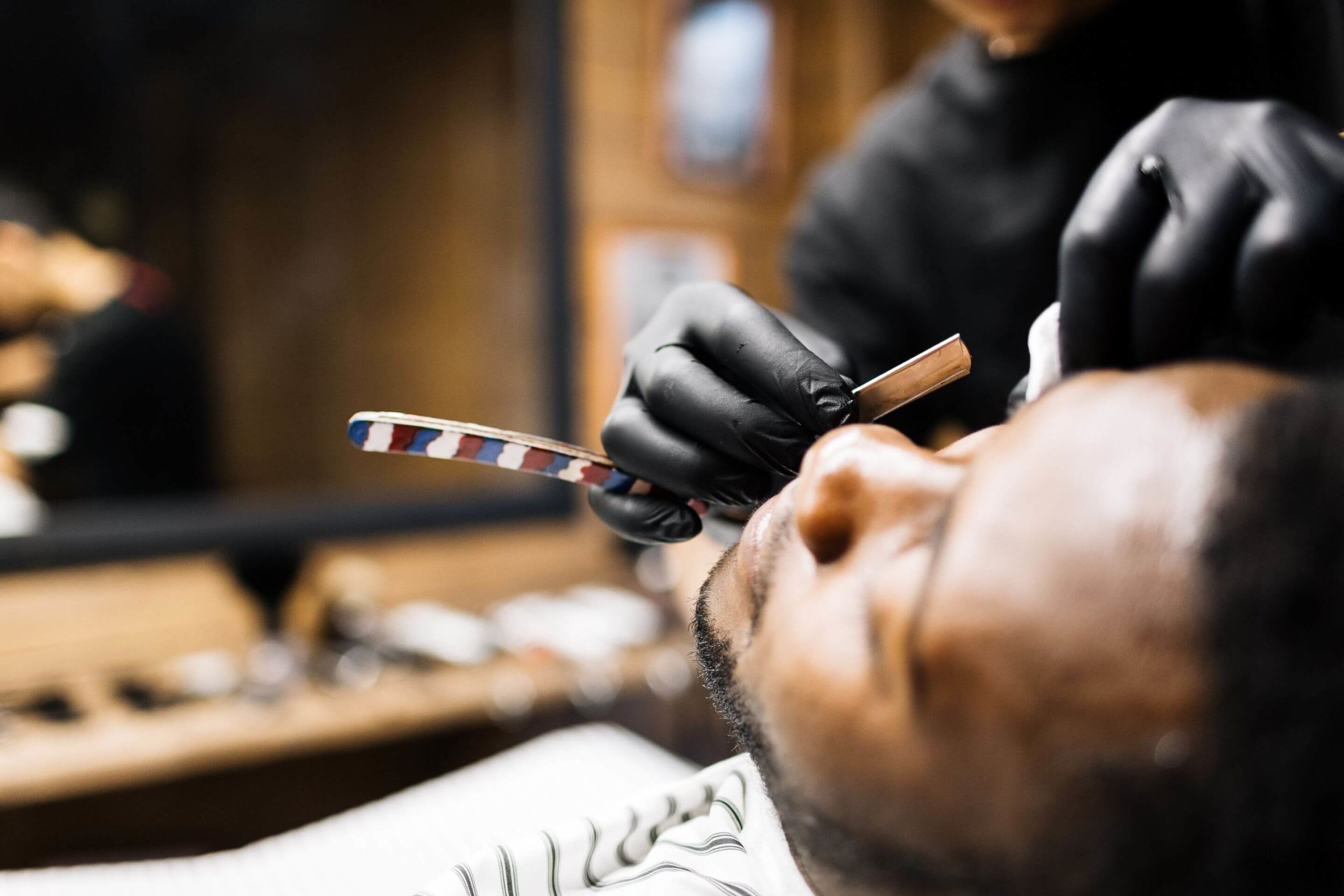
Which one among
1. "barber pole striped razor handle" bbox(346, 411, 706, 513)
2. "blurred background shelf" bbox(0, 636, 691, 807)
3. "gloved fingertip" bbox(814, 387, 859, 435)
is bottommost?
"blurred background shelf" bbox(0, 636, 691, 807)

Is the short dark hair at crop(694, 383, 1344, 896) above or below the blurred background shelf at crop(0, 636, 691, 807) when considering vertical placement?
above

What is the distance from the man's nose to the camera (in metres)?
0.69

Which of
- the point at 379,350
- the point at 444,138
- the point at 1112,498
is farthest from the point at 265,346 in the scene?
the point at 1112,498

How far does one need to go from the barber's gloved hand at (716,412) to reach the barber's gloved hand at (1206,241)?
234mm

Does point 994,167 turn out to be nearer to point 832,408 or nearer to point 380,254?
point 832,408

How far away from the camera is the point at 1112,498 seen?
1.90ft

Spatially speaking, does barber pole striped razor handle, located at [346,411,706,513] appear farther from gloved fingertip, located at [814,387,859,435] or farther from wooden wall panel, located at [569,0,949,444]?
wooden wall panel, located at [569,0,949,444]

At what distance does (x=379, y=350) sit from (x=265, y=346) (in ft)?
1.10

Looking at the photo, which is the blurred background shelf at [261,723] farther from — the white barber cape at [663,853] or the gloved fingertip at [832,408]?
the gloved fingertip at [832,408]

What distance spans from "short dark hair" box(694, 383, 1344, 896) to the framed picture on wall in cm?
275

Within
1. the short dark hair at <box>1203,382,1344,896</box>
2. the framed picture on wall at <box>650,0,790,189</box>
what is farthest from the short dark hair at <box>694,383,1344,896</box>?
the framed picture on wall at <box>650,0,790,189</box>

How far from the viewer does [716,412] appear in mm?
920

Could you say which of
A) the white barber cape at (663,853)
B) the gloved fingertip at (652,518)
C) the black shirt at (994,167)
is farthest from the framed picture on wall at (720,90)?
the white barber cape at (663,853)

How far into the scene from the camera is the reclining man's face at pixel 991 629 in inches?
21.9
